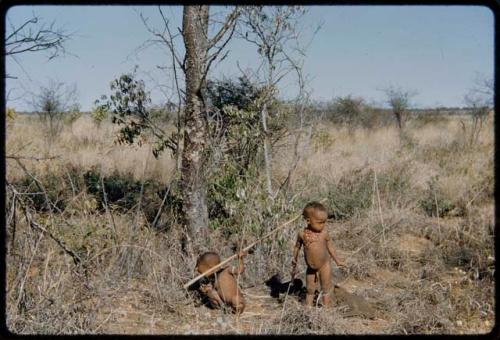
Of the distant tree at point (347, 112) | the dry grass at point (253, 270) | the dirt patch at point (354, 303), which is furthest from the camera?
the distant tree at point (347, 112)

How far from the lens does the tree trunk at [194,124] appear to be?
206 inches

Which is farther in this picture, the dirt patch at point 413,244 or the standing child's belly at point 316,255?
the dirt patch at point 413,244

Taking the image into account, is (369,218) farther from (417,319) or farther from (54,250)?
(54,250)

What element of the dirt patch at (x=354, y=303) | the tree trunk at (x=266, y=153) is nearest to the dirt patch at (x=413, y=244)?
the tree trunk at (x=266, y=153)

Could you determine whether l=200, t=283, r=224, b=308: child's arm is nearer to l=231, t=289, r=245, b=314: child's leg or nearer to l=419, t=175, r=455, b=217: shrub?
l=231, t=289, r=245, b=314: child's leg

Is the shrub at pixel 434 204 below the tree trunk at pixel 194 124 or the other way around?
below

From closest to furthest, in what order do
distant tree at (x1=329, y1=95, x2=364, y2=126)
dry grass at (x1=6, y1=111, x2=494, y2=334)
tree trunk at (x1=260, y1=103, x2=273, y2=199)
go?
dry grass at (x1=6, y1=111, x2=494, y2=334) → tree trunk at (x1=260, y1=103, x2=273, y2=199) → distant tree at (x1=329, y1=95, x2=364, y2=126)

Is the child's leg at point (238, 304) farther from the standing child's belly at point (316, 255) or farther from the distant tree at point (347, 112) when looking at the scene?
the distant tree at point (347, 112)

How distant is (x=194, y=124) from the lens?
5.32m

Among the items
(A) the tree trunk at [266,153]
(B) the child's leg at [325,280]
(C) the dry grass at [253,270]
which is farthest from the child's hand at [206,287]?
(A) the tree trunk at [266,153]

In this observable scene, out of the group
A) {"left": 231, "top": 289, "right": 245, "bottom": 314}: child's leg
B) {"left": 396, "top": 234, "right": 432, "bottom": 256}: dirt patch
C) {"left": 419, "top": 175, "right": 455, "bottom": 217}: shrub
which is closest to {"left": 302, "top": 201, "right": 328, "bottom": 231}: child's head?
{"left": 231, "top": 289, "right": 245, "bottom": 314}: child's leg

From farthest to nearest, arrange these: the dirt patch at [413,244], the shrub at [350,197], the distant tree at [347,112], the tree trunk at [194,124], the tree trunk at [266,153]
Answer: the distant tree at [347,112] → the shrub at [350,197] → the dirt patch at [413,244] → the tree trunk at [266,153] → the tree trunk at [194,124]

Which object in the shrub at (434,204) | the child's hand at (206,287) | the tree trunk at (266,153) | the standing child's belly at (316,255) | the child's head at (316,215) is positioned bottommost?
the child's hand at (206,287)

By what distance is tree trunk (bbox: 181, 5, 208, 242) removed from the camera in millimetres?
5227
